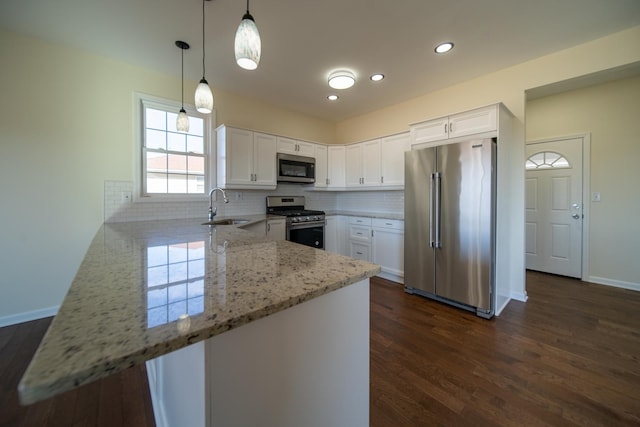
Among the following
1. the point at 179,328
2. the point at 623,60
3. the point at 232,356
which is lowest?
the point at 232,356

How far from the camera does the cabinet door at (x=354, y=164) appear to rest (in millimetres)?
4281

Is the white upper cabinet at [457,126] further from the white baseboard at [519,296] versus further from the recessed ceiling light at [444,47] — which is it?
the white baseboard at [519,296]

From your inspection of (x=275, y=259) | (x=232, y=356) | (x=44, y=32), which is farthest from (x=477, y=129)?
(x=44, y=32)

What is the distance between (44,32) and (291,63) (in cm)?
232

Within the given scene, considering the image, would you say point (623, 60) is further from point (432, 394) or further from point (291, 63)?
point (432, 394)

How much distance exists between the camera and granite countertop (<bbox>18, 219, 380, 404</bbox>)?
17.6 inches

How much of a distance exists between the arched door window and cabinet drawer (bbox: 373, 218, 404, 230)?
2445 mm

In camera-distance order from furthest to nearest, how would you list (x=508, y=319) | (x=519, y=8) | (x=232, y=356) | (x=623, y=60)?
(x=508, y=319)
(x=623, y=60)
(x=519, y=8)
(x=232, y=356)

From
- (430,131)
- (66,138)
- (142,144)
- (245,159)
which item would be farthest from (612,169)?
(66,138)

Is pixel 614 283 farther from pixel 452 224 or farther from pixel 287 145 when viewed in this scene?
pixel 287 145

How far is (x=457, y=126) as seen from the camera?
284 centimetres

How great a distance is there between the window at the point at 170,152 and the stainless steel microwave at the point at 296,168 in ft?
3.45

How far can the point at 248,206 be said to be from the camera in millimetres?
3904

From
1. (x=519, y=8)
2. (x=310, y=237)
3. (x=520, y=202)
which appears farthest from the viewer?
(x=310, y=237)
